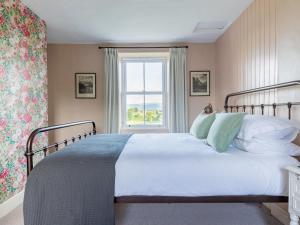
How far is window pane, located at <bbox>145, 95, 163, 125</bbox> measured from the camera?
4.41 m

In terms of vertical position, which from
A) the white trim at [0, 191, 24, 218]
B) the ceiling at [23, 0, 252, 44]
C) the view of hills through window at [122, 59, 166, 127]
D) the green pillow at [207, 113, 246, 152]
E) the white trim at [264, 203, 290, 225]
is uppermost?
the ceiling at [23, 0, 252, 44]

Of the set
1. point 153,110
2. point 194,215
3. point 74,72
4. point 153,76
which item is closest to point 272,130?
point 194,215

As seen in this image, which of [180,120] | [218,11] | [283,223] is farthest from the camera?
[180,120]

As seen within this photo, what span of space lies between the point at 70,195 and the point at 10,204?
1462 mm

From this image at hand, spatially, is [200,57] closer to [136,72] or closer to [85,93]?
[136,72]

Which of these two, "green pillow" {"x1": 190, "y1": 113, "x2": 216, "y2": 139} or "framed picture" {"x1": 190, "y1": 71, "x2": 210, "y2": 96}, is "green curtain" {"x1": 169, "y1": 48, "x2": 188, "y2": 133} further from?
"green pillow" {"x1": 190, "y1": 113, "x2": 216, "y2": 139}

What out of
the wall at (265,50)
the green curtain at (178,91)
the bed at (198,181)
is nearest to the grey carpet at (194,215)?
the wall at (265,50)

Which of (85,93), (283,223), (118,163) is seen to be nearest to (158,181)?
(118,163)

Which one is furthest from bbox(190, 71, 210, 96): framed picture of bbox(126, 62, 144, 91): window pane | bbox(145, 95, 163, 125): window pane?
bbox(126, 62, 144, 91): window pane

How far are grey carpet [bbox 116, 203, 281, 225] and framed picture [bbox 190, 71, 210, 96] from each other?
233 cm

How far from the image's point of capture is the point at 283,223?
2.04m

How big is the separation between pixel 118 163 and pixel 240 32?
248cm

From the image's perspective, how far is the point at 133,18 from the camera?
10.3ft

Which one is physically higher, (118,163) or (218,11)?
(218,11)
